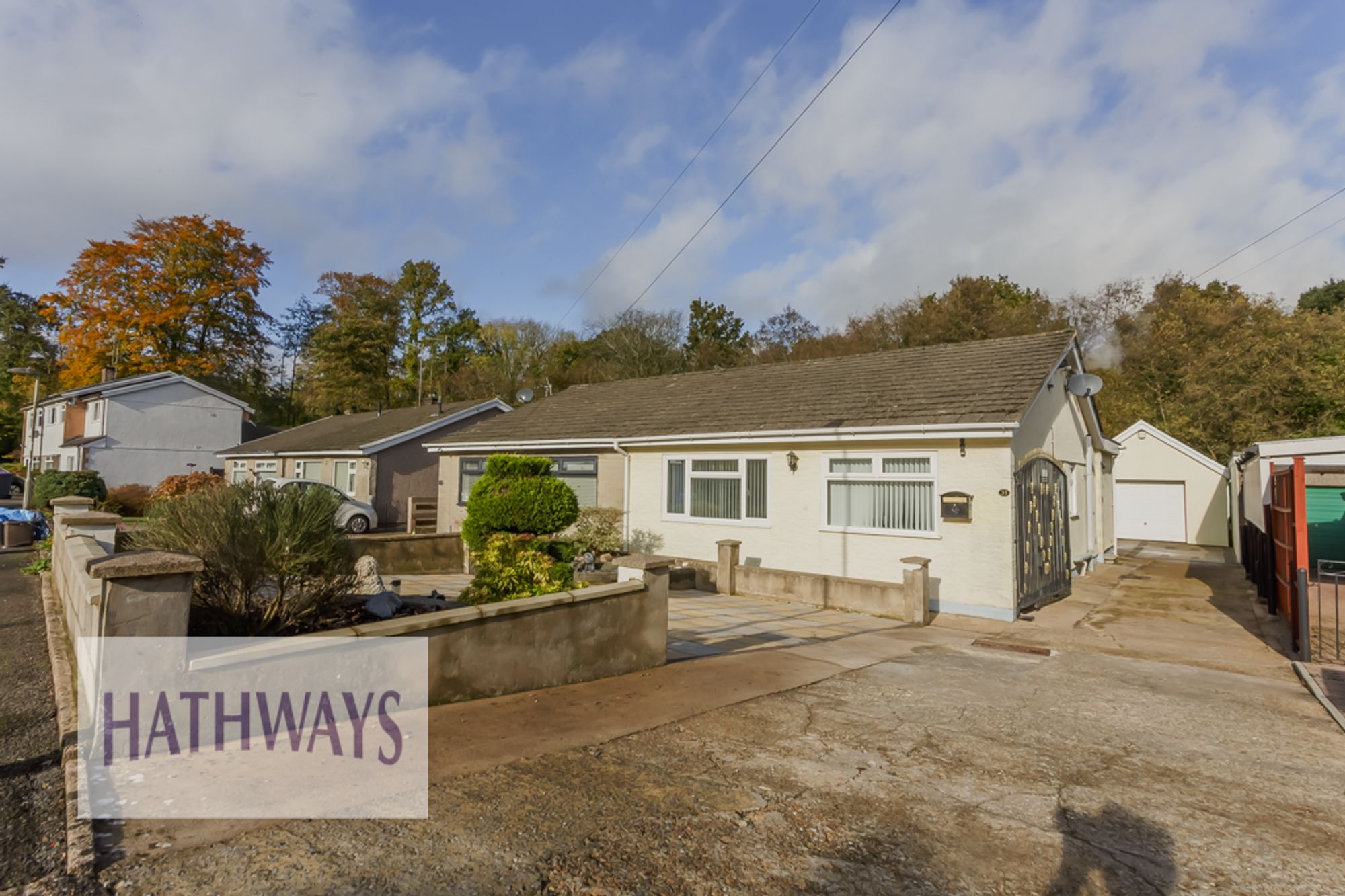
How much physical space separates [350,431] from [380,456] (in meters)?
5.23

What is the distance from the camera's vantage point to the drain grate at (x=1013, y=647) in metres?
8.25

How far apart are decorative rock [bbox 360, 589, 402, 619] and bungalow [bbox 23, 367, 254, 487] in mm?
30875

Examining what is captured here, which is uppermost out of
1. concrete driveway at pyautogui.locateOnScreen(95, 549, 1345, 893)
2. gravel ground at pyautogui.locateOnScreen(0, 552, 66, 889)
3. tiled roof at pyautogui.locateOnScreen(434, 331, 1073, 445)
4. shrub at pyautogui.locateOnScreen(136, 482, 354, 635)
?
tiled roof at pyautogui.locateOnScreen(434, 331, 1073, 445)

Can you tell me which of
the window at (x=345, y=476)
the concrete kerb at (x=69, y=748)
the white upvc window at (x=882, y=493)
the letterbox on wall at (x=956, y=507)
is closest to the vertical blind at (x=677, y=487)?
the white upvc window at (x=882, y=493)

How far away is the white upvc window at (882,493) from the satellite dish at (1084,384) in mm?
3995

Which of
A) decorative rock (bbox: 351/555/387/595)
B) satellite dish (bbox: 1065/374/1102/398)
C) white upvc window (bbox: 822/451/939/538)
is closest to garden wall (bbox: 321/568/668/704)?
decorative rock (bbox: 351/555/387/595)

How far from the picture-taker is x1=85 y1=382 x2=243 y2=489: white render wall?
101 feet

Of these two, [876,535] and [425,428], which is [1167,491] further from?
[425,428]

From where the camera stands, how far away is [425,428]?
25.2m

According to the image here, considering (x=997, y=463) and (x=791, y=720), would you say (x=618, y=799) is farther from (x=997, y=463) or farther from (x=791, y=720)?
(x=997, y=463)

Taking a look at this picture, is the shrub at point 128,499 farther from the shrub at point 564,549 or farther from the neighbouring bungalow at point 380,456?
the shrub at point 564,549

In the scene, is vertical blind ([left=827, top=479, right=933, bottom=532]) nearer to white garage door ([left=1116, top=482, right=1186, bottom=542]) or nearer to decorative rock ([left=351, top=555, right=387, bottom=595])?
decorative rock ([left=351, top=555, right=387, bottom=595])

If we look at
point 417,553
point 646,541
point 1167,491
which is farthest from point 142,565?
point 1167,491

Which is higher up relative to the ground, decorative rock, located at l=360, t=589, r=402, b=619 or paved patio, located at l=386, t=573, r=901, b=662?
decorative rock, located at l=360, t=589, r=402, b=619
